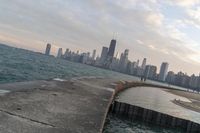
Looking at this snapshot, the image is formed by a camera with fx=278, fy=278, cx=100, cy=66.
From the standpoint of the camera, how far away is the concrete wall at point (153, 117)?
73.4ft

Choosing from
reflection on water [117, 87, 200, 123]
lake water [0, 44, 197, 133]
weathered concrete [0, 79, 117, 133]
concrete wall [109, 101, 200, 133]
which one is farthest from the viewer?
reflection on water [117, 87, 200, 123]

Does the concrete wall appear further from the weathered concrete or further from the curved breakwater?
the weathered concrete

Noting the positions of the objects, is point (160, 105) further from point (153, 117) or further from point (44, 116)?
point (44, 116)

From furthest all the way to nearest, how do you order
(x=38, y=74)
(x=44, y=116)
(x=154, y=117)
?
(x=38, y=74) → (x=154, y=117) → (x=44, y=116)

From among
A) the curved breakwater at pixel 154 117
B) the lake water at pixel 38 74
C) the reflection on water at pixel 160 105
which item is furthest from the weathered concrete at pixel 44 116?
the reflection on water at pixel 160 105

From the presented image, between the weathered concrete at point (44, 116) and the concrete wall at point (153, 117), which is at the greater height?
the weathered concrete at point (44, 116)

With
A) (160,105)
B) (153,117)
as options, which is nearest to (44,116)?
(153,117)

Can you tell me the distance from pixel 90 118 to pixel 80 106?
2.09m

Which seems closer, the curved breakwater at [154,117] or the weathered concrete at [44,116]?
the weathered concrete at [44,116]

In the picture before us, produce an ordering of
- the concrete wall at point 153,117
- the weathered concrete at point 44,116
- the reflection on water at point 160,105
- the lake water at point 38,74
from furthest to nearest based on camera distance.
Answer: the reflection on water at point 160,105 < the concrete wall at point 153,117 < the lake water at point 38,74 < the weathered concrete at point 44,116

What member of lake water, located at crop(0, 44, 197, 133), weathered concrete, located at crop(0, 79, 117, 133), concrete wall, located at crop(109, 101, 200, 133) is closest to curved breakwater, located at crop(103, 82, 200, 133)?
concrete wall, located at crop(109, 101, 200, 133)

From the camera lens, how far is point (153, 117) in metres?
23.0

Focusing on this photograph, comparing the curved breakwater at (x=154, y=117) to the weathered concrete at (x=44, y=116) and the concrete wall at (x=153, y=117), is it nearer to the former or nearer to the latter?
the concrete wall at (x=153, y=117)

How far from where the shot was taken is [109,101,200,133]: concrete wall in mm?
22359
